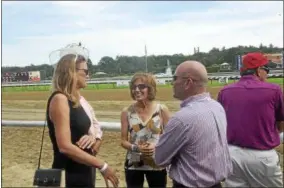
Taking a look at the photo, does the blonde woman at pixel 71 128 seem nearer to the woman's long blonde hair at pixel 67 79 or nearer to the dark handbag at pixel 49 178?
the woman's long blonde hair at pixel 67 79

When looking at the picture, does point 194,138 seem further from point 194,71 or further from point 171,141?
point 194,71

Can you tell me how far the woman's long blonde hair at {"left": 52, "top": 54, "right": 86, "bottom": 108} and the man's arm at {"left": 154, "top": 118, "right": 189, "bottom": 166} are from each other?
0.71 metres

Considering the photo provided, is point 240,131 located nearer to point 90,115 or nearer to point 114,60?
point 90,115

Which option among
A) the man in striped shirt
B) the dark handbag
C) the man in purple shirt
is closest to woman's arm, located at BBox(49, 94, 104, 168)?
the dark handbag

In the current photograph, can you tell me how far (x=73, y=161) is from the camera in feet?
9.55

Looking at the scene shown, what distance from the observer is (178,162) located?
2.57 metres

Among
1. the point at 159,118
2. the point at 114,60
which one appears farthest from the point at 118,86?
the point at 159,118

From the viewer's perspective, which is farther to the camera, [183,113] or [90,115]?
[90,115]

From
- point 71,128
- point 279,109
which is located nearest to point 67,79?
point 71,128

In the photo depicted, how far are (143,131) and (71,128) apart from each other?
1016 millimetres

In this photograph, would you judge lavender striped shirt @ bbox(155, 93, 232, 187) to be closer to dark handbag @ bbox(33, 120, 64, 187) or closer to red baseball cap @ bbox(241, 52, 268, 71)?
dark handbag @ bbox(33, 120, 64, 187)

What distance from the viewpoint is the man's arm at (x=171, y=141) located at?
2.46 m

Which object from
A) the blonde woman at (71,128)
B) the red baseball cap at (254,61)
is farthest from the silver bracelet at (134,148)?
the red baseball cap at (254,61)

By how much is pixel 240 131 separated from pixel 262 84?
1.45 ft
